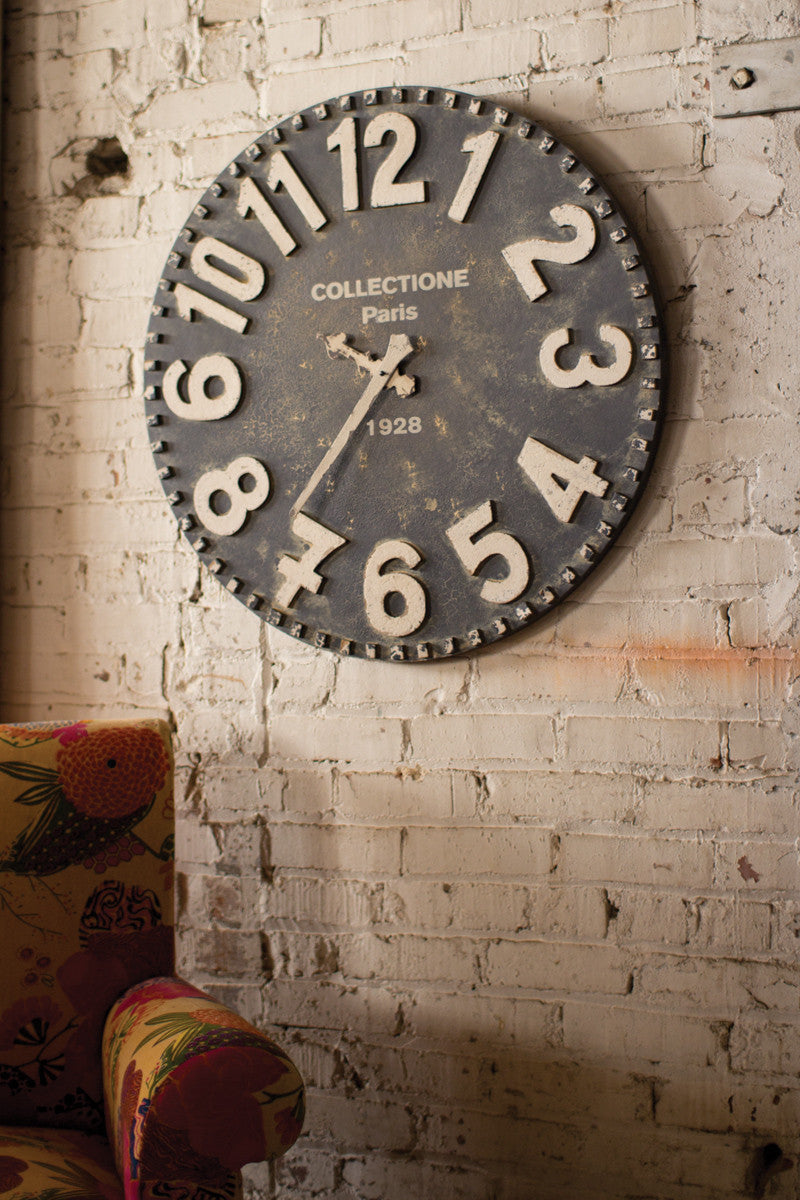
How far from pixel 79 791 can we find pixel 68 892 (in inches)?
5.5

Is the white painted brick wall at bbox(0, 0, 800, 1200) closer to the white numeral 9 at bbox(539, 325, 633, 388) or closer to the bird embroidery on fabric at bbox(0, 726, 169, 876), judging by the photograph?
the white numeral 9 at bbox(539, 325, 633, 388)

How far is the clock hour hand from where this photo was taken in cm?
143

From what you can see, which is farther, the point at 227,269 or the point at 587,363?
the point at 227,269

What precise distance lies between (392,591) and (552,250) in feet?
1.98

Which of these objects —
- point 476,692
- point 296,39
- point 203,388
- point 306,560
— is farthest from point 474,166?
point 476,692

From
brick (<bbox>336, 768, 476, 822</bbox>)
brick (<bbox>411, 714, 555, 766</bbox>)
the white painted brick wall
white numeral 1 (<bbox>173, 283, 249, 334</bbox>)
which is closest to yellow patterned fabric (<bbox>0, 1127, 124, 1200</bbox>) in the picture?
the white painted brick wall

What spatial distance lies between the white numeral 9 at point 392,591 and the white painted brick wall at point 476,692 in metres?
0.12

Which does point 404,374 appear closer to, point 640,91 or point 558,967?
point 640,91

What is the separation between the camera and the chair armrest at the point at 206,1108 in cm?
92

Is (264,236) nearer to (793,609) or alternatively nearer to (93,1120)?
(793,609)

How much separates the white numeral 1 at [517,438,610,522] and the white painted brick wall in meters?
0.11

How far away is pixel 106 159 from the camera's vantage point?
164cm

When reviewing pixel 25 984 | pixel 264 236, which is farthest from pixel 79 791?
pixel 264 236

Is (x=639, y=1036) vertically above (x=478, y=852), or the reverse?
(x=478, y=852)
